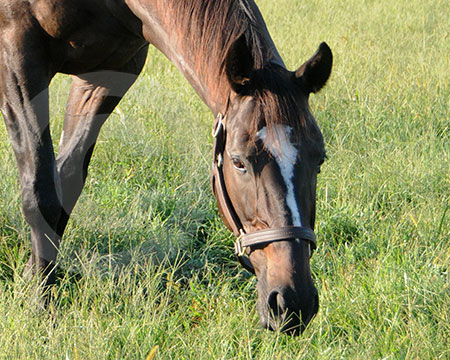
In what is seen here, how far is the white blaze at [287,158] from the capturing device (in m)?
2.08

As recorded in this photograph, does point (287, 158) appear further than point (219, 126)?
No

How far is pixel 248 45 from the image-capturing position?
2295 mm

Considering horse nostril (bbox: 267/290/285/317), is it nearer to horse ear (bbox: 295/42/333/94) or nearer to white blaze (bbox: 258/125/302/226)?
white blaze (bbox: 258/125/302/226)

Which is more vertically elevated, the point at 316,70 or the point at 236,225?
the point at 316,70

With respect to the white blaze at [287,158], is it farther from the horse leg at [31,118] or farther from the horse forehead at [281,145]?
the horse leg at [31,118]

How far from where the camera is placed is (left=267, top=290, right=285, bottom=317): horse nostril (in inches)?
78.9

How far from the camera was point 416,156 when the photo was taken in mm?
3938

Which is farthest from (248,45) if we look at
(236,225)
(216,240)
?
(216,240)

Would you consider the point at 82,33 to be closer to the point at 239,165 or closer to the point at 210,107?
the point at 210,107

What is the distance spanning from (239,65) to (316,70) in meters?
0.28

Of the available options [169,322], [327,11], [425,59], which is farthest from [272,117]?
[327,11]

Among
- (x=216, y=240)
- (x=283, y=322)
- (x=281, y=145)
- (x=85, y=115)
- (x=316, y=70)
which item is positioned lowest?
(x=216, y=240)

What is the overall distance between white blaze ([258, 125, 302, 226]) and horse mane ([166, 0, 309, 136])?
0.04m

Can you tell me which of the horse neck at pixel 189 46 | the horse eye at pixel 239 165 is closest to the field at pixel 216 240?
the horse eye at pixel 239 165
